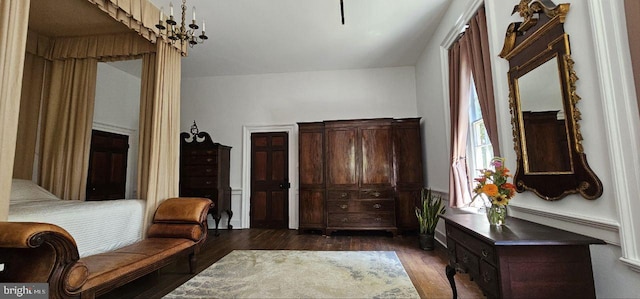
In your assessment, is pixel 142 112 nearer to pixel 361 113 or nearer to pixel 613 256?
pixel 361 113

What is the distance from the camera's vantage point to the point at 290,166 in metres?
5.37

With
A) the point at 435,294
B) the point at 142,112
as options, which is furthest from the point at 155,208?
the point at 435,294

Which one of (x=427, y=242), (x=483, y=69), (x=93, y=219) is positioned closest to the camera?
(x=93, y=219)

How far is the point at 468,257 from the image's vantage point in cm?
168

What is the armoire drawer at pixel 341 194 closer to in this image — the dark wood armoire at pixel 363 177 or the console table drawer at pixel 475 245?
the dark wood armoire at pixel 363 177

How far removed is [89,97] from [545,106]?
16.3 feet

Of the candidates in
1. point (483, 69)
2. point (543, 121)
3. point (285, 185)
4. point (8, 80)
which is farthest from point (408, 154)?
point (8, 80)

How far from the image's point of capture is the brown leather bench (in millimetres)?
1426

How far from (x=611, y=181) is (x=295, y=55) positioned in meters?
4.39

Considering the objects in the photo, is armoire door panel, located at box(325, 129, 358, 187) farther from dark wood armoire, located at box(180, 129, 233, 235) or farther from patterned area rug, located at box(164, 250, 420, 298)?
dark wood armoire, located at box(180, 129, 233, 235)

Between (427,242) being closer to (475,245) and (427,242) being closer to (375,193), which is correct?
(375,193)

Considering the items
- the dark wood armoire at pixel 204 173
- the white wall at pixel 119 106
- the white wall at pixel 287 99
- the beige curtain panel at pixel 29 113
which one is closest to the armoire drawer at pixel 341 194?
the white wall at pixel 287 99

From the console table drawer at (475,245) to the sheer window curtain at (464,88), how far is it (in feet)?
3.80

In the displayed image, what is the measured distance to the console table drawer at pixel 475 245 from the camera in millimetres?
1385
